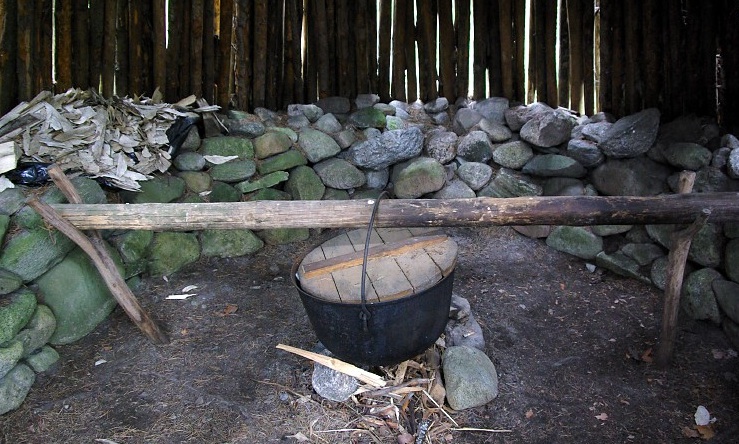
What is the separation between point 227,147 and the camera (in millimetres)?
5445

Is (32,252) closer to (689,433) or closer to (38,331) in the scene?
(38,331)

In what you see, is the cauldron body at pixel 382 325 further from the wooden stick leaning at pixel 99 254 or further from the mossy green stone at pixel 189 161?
the mossy green stone at pixel 189 161

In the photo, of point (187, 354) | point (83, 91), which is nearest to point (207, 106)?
point (83, 91)

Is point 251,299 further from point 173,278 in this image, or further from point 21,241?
point 21,241

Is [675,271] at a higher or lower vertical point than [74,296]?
higher

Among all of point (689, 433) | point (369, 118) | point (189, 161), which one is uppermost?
point (369, 118)

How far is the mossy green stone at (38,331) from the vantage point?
3604 mm

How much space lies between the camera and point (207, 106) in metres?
5.46

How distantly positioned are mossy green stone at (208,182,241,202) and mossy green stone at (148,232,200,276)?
1.35ft

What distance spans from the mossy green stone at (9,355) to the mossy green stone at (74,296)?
415 mm

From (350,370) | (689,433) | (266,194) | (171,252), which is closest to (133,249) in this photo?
(171,252)

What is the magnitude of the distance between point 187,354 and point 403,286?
189 centimetres

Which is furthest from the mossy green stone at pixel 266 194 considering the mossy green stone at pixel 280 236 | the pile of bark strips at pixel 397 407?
the pile of bark strips at pixel 397 407

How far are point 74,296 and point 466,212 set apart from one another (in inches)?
113
